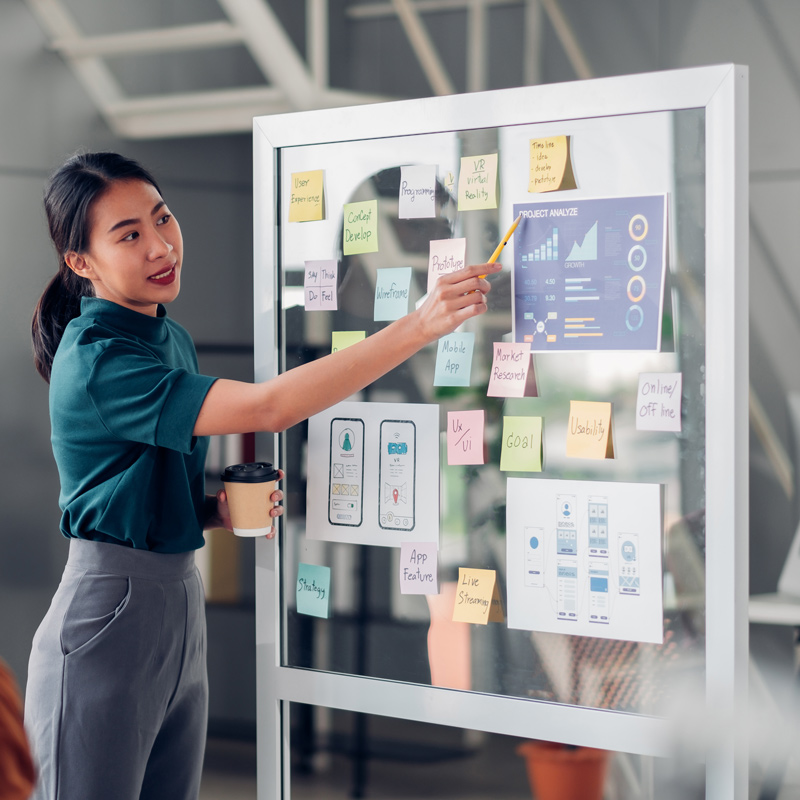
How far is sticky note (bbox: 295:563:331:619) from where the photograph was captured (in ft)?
5.28

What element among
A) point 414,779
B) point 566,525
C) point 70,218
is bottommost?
point 414,779

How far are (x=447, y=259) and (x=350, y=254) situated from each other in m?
0.19

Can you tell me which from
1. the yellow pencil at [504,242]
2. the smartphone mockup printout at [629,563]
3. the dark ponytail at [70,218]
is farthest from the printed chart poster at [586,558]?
the dark ponytail at [70,218]

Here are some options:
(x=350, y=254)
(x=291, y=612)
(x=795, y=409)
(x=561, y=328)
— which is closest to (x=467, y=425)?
(x=561, y=328)

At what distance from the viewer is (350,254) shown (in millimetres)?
1569

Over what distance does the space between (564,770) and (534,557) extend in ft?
1.28

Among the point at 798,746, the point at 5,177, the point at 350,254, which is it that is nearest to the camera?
the point at 350,254

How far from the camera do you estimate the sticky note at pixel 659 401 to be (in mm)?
1322

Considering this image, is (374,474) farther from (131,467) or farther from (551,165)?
(551,165)

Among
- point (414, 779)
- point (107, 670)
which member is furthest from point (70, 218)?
point (414, 779)

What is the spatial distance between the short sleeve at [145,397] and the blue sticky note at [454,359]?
1.25 feet

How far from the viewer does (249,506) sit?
1.50 metres

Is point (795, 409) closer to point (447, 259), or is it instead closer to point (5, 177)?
point (447, 259)

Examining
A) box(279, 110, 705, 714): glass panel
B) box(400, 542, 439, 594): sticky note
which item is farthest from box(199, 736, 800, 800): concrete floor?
box(400, 542, 439, 594): sticky note
